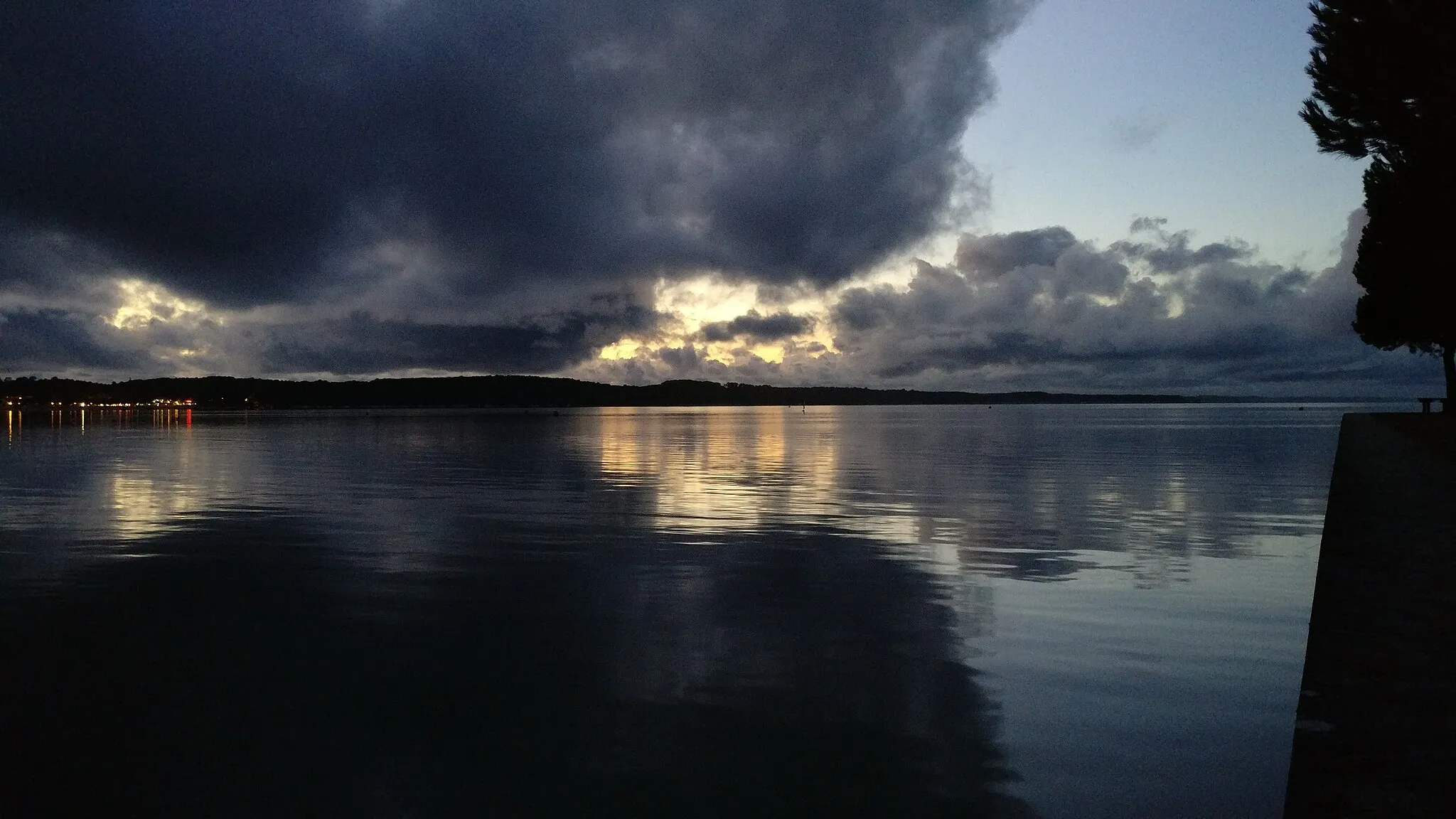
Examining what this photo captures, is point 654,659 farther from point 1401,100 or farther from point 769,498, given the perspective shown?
point 1401,100

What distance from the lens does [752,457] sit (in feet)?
157

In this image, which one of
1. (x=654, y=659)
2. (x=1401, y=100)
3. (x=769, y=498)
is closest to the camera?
(x=654, y=659)

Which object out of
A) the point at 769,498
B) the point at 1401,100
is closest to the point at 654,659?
the point at 769,498

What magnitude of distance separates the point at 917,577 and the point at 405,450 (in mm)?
45410

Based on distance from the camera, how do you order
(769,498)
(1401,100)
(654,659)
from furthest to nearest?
(769,498) < (1401,100) < (654,659)

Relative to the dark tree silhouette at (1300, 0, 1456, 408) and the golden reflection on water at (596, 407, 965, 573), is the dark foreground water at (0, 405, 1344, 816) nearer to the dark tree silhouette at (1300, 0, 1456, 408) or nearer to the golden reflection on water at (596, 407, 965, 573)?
the golden reflection on water at (596, 407, 965, 573)

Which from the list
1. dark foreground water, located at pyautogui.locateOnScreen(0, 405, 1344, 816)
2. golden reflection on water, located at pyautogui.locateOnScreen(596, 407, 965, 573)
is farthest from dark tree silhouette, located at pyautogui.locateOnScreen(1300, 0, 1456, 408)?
golden reflection on water, located at pyautogui.locateOnScreen(596, 407, 965, 573)

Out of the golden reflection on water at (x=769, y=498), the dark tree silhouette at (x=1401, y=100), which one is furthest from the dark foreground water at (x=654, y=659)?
the dark tree silhouette at (x=1401, y=100)

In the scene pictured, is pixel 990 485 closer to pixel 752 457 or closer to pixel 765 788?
pixel 752 457

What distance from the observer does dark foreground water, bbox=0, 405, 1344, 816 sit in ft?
22.6

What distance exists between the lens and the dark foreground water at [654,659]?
6902 millimetres

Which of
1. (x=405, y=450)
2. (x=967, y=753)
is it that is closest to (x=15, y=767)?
(x=967, y=753)

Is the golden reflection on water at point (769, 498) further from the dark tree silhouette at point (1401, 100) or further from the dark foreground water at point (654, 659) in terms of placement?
the dark tree silhouette at point (1401, 100)

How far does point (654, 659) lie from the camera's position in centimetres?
1023
